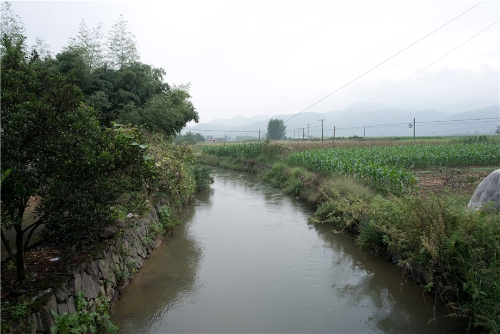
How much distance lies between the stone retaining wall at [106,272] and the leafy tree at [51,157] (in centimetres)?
59

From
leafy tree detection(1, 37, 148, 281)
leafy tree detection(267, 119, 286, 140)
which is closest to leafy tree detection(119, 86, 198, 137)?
leafy tree detection(1, 37, 148, 281)

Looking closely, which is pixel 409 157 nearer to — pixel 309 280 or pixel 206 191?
pixel 206 191

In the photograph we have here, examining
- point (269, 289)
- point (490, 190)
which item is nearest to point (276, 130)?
point (490, 190)

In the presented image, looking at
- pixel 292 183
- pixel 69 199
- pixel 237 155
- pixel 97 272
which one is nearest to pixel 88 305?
pixel 97 272

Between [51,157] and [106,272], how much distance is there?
2265mm

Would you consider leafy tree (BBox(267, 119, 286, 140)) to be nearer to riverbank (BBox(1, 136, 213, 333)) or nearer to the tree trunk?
riverbank (BBox(1, 136, 213, 333))

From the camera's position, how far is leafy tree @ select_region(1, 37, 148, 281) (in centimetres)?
365

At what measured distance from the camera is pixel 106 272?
17.4ft

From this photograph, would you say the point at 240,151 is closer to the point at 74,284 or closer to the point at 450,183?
the point at 450,183

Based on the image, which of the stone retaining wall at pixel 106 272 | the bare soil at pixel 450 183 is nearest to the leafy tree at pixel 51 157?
A: the stone retaining wall at pixel 106 272

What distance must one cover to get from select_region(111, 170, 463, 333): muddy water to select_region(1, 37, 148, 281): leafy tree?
1955 millimetres

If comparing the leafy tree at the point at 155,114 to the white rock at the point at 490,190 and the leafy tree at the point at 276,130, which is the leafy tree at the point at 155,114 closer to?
the white rock at the point at 490,190

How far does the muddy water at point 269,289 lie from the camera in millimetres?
5098

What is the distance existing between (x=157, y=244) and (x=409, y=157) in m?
13.4
